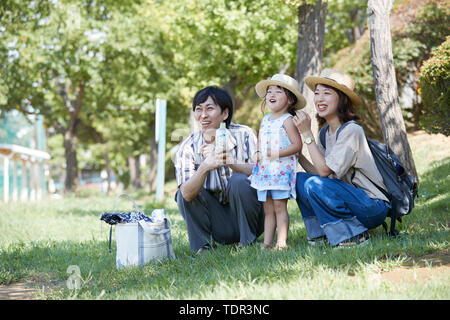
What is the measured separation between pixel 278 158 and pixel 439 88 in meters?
3.03

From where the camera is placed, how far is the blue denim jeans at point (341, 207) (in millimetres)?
4254

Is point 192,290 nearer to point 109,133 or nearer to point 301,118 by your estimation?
point 301,118

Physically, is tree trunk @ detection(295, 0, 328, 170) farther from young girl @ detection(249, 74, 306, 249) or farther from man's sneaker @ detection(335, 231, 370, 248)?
man's sneaker @ detection(335, 231, 370, 248)

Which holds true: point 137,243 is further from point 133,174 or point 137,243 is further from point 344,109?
point 133,174

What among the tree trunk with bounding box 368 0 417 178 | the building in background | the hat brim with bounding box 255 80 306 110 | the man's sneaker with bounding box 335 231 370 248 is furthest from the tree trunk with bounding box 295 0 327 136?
A: the building in background

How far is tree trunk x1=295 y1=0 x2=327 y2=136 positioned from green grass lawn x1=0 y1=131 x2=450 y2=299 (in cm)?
341

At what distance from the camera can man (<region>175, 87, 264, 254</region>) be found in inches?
184

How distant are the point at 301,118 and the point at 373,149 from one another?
66 cm

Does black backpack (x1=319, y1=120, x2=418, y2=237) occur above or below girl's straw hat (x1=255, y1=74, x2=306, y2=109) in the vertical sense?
below

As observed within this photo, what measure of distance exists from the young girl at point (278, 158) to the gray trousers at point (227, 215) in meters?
0.14

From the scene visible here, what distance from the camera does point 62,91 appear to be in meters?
21.3

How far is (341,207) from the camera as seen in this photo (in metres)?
4.29

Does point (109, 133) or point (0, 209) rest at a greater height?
point (109, 133)

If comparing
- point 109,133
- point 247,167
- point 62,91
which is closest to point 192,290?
point 247,167
